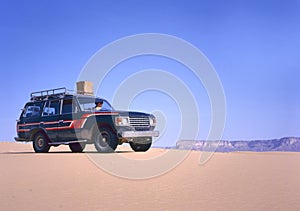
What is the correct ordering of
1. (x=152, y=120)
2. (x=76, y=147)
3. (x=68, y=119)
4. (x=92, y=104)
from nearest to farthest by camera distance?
1. (x=68, y=119)
2. (x=152, y=120)
3. (x=92, y=104)
4. (x=76, y=147)

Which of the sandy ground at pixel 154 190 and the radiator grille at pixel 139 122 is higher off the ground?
the radiator grille at pixel 139 122

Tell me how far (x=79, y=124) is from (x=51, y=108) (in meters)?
1.94

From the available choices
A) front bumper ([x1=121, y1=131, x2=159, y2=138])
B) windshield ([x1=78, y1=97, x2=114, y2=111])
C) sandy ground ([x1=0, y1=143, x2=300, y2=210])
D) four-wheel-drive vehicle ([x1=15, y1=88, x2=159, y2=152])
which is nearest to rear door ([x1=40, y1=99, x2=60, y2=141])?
four-wheel-drive vehicle ([x1=15, y1=88, x2=159, y2=152])

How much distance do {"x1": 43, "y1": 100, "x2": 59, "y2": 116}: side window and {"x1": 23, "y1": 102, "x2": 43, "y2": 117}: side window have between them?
37cm

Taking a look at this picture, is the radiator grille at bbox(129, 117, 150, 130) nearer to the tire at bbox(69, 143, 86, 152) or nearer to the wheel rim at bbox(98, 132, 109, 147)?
the wheel rim at bbox(98, 132, 109, 147)

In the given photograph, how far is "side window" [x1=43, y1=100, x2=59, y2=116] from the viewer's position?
13015 mm

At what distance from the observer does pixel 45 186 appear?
17.1 ft

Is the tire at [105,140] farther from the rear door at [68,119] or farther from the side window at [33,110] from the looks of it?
the side window at [33,110]

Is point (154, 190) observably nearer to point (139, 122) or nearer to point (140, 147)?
point (139, 122)

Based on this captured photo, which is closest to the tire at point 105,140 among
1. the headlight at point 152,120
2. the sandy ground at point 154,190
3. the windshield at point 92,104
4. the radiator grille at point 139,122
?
the radiator grille at point 139,122

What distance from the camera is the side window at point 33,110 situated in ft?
44.8

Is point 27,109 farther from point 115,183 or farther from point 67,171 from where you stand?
point 115,183

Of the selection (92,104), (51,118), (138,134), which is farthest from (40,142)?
(138,134)

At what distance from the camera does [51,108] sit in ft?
43.3
